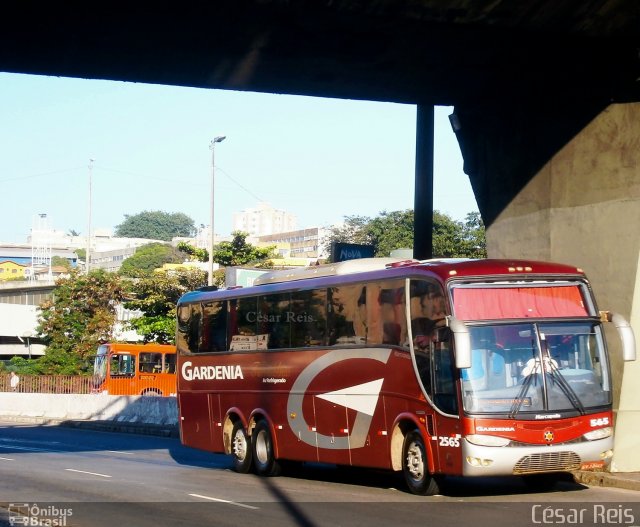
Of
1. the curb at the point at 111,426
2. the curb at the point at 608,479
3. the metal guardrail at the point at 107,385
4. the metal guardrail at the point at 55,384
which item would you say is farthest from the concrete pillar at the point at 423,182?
the metal guardrail at the point at 55,384

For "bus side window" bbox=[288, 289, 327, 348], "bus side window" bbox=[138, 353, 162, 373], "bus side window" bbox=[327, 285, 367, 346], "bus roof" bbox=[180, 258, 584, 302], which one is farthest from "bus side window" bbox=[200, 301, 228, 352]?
"bus side window" bbox=[138, 353, 162, 373]

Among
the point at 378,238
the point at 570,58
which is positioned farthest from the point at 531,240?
the point at 378,238

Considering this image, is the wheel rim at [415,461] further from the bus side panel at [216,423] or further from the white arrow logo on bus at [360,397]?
the bus side panel at [216,423]

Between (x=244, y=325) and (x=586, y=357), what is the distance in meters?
7.24

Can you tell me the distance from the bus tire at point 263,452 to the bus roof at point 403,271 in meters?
2.53

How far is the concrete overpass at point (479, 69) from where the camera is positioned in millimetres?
13164

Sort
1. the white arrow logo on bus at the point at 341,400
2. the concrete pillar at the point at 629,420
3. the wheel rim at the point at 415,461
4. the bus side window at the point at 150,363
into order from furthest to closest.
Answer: the bus side window at the point at 150,363 → the white arrow logo on bus at the point at 341,400 → the concrete pillar at the point at 629,420 → the wheel rim at the point at 415,461

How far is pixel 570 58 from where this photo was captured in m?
16.2

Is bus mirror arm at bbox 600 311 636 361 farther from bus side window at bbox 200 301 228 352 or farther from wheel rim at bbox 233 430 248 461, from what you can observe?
bus side window at bbox 200 301 228 352

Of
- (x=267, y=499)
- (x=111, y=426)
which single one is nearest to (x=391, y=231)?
(x=111, y=426)

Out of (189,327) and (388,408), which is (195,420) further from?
(388,408)

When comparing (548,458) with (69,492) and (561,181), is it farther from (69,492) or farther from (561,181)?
(69,492)

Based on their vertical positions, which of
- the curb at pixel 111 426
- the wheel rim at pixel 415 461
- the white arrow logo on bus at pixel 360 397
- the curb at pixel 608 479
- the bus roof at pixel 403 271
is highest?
the bus roof at pixel 403 271

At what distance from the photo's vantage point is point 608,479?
1524 centimetres
